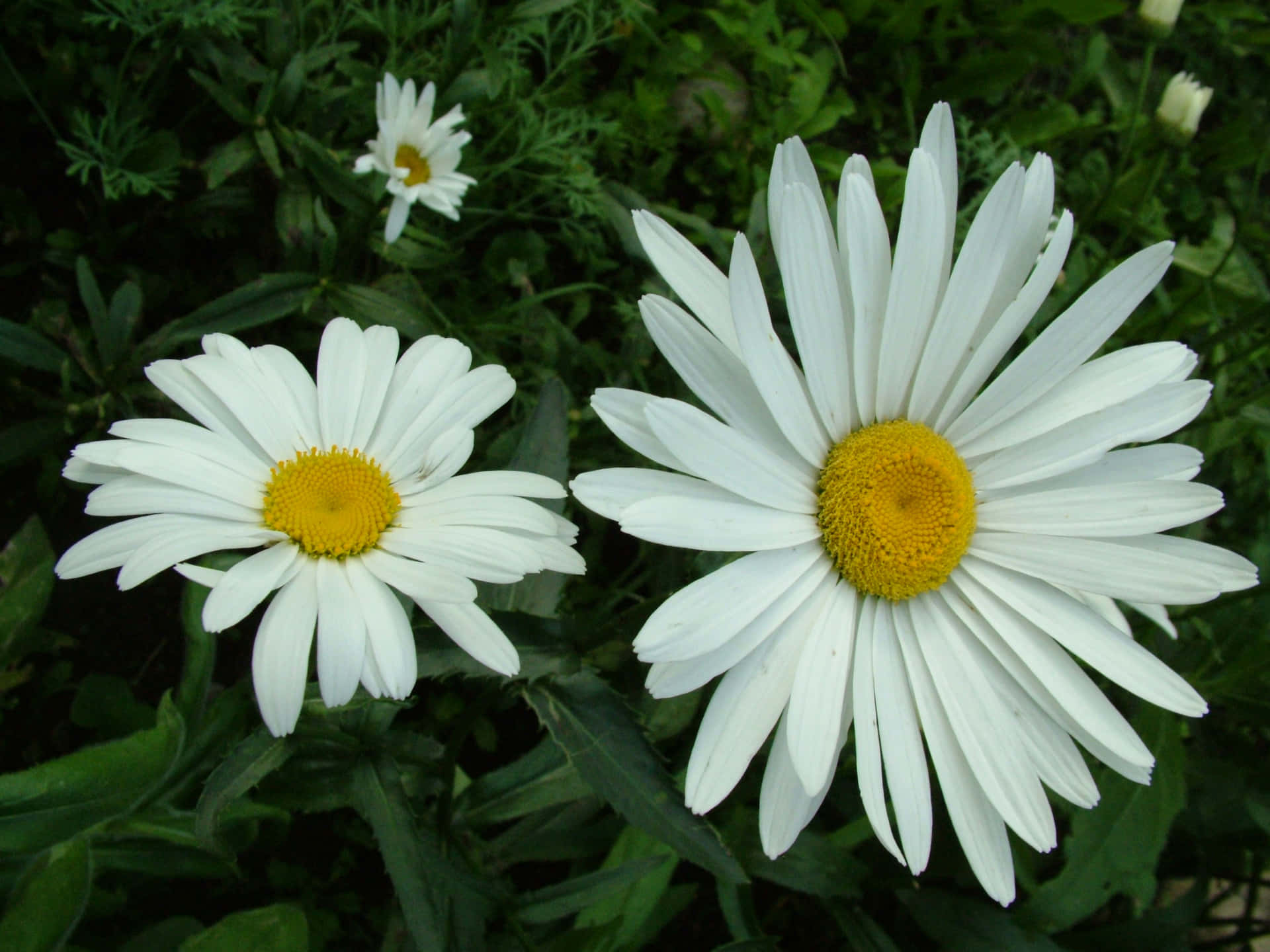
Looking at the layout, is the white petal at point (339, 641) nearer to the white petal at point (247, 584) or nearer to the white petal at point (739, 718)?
the white petal at point (247, 584)

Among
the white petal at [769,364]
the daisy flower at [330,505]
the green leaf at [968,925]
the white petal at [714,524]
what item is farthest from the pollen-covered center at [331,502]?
the green leaf at [968,925]

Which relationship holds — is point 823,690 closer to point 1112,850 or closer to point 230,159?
point 1112,850

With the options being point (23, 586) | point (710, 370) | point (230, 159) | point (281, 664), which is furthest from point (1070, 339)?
point (23, 586)

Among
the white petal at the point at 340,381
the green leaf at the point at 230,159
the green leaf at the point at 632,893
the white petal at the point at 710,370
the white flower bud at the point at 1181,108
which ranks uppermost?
the green leaf at the point at 230,159

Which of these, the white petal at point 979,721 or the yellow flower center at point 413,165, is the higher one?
the yellow flower center at point 413,165

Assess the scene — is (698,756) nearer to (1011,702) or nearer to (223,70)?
(1011,702)

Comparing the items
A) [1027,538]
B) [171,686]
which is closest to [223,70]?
[171,686]
